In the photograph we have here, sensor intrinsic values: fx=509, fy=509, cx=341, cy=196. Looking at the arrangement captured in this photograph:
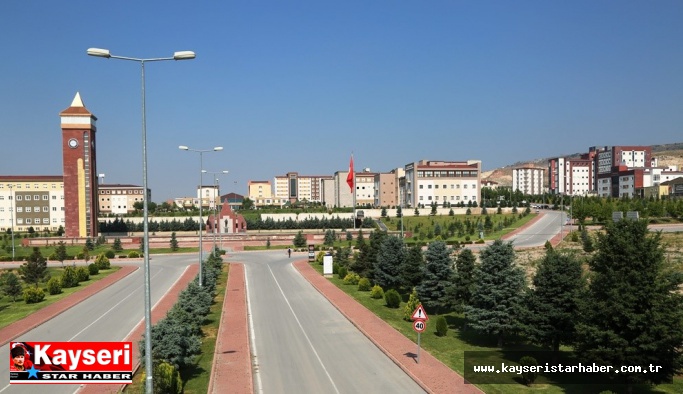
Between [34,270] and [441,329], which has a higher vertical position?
[34,270]

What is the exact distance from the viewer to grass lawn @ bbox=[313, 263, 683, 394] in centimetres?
1620

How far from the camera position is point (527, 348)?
21.4 meters

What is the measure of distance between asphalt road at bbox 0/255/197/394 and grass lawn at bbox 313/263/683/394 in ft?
41.7

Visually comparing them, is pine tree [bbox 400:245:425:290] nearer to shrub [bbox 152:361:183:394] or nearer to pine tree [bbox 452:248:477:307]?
pine tree [bbox 452:248:477:307]

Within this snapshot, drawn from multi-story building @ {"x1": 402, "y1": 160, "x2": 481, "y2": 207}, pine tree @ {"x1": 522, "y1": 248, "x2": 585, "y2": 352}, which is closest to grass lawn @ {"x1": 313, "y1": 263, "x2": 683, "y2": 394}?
pine tree @ {"x1": 522, "y1": 248, "x2": 585, "y2": 352}

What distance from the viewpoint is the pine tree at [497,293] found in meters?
21.1

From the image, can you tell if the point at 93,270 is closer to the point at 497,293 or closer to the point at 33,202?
the point at 497,293

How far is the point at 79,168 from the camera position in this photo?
2879 inches

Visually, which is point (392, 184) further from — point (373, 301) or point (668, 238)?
point (373, 301)

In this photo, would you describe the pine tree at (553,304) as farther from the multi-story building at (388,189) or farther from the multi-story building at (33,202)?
the multi-story building at (388,189)

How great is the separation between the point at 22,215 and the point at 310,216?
55.9 meters

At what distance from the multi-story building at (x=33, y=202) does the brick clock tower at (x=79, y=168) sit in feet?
98.6

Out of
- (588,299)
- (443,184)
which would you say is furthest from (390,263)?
(443,184)

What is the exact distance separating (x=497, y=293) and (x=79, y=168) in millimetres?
68579
